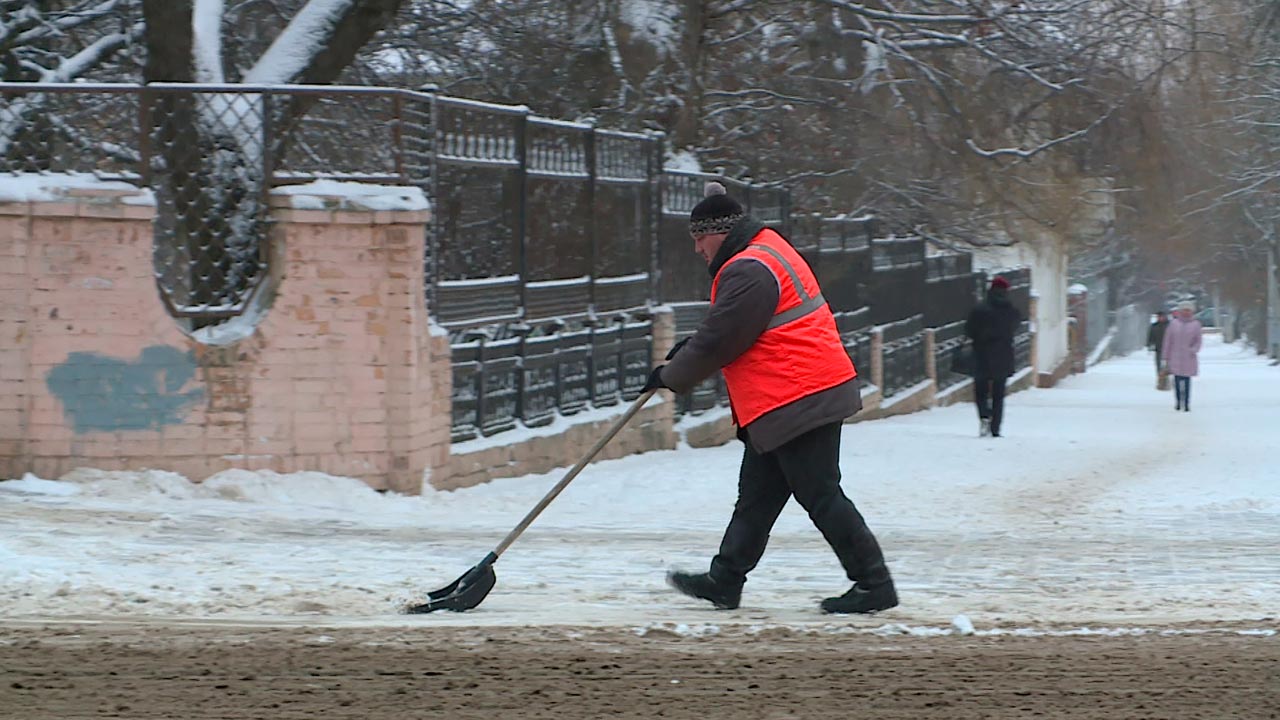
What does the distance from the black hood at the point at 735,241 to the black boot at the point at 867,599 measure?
53.4 inches

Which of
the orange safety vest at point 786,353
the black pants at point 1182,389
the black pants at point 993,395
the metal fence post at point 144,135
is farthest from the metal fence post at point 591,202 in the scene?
the black pants at point 1182,389

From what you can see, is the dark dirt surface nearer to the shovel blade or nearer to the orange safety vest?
the shovel blade

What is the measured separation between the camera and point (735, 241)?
22.4ft

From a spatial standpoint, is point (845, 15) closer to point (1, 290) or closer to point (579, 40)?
point (579, 40)

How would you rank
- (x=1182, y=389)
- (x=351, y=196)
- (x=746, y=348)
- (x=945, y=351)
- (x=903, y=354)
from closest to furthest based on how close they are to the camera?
(x=746, y=348), (x=351, y=196), (x=903, y=354), (x=1182, y=389), (x=945, y=351)

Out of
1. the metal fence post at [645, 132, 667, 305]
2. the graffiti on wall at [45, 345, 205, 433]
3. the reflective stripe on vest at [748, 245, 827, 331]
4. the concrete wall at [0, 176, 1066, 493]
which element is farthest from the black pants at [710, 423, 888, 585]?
the metal fence post at [645, 132, 667, 305]

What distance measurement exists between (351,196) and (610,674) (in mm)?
5370

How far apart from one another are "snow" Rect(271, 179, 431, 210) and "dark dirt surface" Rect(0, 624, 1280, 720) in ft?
14.1

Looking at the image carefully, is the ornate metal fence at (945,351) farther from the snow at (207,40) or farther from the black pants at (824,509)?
the black pants at (824,509)

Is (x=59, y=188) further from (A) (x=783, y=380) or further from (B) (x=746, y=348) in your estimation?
(A) (x=783, y=380)

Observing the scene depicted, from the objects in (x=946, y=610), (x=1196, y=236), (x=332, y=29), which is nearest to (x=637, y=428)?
(x=332, y=29)

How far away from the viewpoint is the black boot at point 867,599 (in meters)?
6.70

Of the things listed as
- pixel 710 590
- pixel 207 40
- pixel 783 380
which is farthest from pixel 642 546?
pixel 207 40

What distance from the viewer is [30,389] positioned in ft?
32.4
